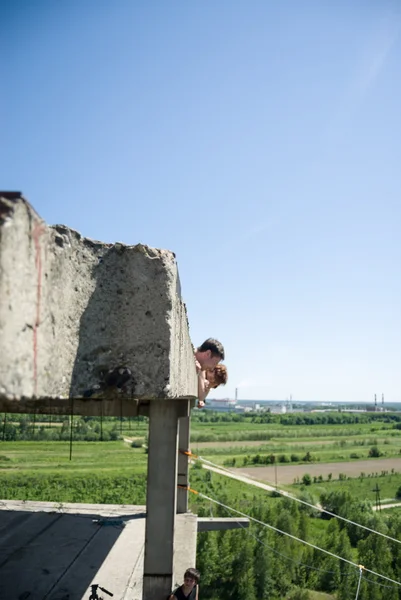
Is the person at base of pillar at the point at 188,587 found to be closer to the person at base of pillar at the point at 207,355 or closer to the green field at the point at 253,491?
the green field at the point at 253,491

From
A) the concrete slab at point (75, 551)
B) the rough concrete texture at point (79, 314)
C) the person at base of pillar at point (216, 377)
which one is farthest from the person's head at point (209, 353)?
the concrete slab at point (75, 551)

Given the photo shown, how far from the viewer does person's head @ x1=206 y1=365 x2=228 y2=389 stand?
3.73 meters

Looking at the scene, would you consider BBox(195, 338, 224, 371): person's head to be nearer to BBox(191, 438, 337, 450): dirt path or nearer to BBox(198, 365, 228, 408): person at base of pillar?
BBox(198, 365, 228, 408): person at base of pillar

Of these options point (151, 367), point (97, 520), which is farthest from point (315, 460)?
point (151, 367)

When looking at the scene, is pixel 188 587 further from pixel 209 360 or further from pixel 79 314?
pixel 79 314

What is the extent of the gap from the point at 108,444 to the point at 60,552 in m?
71.4

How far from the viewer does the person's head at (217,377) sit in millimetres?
3732

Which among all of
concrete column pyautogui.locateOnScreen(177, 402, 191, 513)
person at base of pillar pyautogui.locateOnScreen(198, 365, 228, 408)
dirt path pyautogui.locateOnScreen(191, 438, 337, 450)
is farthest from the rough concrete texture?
dirt path pyautogui.locateOnScreen(191, 438, 337, 450)

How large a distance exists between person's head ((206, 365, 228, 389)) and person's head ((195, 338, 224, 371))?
49 centimetres

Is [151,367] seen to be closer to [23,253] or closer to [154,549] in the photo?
[23,253]

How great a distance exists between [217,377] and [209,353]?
2.23 ft

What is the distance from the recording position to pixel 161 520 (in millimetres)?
3592

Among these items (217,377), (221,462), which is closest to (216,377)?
(217,377)

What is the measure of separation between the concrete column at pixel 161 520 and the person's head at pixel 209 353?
544 mm
